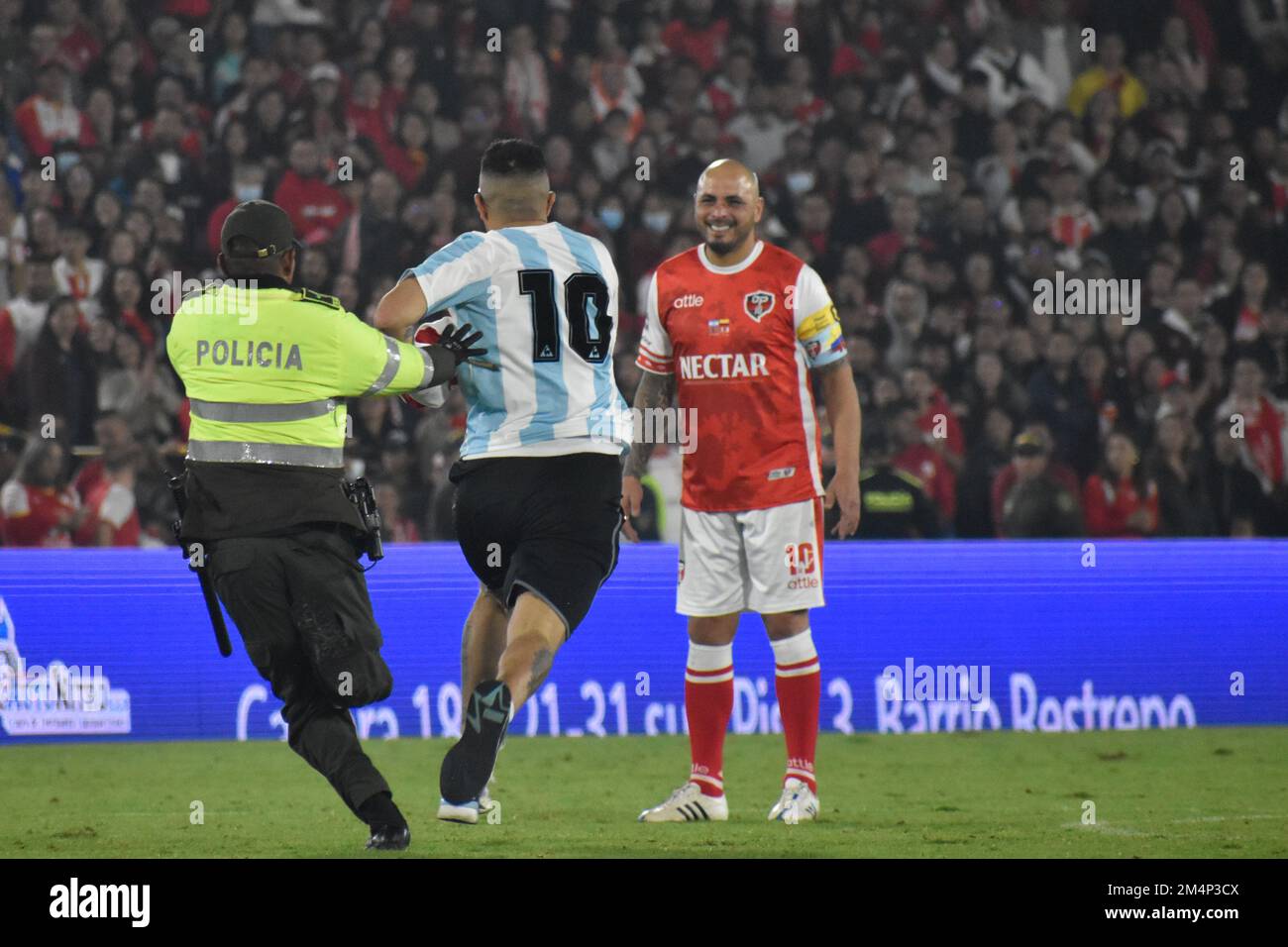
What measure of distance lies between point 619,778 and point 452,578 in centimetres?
174

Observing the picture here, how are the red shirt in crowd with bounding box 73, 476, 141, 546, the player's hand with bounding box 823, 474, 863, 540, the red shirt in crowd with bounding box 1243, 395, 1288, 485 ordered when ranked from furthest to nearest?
the red shirt in crowd with bounding box 1243, 395, 1288, 485, the red shirt in crowd with bounding box 73, 476, 141, 546, the player's hand with bounding box 823, 474, 863, 540

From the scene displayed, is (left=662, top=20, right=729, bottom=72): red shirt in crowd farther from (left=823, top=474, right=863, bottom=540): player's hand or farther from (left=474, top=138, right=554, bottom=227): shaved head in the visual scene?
(left=474, top=138, right=554, bottom=227): shaved head

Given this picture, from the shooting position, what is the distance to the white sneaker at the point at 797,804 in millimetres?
6875

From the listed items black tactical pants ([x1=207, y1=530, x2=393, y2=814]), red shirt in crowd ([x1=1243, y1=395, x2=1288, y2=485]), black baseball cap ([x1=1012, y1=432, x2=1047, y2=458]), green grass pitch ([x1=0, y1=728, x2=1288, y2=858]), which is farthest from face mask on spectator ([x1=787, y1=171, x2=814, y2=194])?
black tactical pants ([x1=207, y1=530, x2=393, y2=814])

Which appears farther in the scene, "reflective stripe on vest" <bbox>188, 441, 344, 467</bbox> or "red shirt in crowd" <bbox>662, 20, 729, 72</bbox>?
"red shirt in crowd" <bbox>662, 20, 729, 72</bbox>

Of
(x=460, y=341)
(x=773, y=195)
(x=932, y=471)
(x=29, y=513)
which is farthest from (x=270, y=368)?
(x=773, y=195)

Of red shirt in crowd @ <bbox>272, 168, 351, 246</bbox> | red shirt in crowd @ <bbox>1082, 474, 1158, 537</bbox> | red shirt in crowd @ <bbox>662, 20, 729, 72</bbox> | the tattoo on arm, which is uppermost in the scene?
red shirt in crowd @ <bbox>662, 20, 729, 72</bbox>

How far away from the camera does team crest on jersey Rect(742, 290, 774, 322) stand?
7066 millimetres

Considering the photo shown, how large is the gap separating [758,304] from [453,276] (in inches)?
56.5

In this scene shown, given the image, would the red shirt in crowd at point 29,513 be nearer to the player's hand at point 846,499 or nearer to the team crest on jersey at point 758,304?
the team crest on jersey at point 758,304

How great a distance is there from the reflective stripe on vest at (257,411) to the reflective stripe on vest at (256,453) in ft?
0.25

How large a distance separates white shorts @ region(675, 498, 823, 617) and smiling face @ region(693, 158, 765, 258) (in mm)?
1014

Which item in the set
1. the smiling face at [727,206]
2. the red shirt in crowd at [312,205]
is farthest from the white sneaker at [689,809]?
the red shirt in crowd at [312,205]
